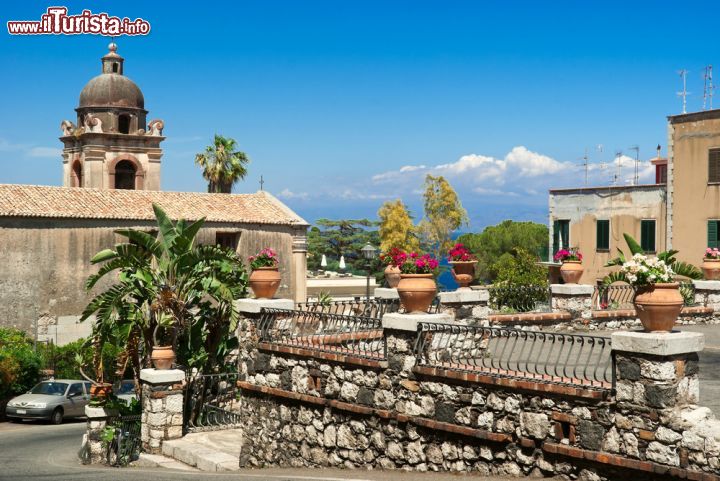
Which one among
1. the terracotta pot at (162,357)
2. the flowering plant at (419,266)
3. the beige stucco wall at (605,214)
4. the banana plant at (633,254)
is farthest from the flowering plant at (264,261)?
the beige stucco wall at (605,214)

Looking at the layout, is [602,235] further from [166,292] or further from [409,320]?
[409,320]

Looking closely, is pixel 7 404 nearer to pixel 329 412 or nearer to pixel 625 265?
pixel 329 412

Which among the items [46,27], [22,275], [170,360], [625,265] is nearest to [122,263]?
[170,360]

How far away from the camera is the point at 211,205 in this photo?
139 feet

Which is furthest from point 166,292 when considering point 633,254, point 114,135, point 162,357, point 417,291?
point 114,135

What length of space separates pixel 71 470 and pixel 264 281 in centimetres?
502

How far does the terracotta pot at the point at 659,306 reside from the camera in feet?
30.2

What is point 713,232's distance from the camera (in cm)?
3378

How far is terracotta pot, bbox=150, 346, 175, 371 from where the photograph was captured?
16672 millimetres

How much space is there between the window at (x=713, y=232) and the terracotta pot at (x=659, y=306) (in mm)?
26247

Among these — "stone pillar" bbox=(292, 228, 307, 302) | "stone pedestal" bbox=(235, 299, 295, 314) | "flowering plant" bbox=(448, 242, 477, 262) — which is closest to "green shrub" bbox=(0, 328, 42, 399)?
"stone pillar" bbox=(292, 228, 307, 302)

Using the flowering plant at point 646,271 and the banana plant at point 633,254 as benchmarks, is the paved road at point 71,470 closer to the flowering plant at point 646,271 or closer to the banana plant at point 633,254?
the flowering plant at point 646,271

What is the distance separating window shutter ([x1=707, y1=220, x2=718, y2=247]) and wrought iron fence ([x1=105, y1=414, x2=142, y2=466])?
24.3 metres

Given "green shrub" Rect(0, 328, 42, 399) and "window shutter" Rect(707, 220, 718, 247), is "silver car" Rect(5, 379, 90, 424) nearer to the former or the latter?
"green shrub" Rect(0, 328, 42, 399)
